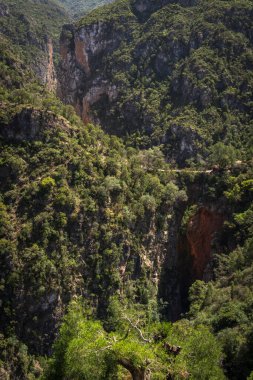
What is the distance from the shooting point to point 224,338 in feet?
124

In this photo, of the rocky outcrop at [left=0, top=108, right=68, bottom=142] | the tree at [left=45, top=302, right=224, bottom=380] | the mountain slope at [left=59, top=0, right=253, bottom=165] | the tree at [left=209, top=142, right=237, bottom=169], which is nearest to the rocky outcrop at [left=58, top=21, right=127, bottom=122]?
the mountain slope at [left=59, top=0, right=253, bottom=165]

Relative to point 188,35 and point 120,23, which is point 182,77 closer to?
point 188,35

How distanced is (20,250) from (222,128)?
59.8m

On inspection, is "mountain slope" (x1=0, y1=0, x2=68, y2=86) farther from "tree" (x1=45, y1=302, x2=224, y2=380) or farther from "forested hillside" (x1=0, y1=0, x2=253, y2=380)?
"tree" (x1=45, y1=302, x2=224, y2=380)

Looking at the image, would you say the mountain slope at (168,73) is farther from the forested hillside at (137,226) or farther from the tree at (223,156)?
the tree at (223,156)

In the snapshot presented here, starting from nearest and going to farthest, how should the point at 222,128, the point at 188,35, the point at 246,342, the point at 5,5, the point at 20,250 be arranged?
1. the point at 246,342
2. the point at 20,250
3. the point at 222,128
4. the point at 188,35
5. the point at 5,5

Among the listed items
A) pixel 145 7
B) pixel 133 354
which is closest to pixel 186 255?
pixel 133 354

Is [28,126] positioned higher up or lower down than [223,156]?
higher up

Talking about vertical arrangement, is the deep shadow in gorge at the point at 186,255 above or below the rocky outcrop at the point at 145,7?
below

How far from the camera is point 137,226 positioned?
71.1 metres

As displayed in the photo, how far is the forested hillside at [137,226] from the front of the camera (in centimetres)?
3175

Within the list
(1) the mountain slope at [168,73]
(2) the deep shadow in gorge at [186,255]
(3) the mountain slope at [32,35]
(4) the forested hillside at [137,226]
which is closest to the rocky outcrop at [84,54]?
(1) the mountain slope at [168,73]

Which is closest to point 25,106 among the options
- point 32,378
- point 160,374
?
point 32,378

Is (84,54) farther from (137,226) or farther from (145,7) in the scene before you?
(137,226)
